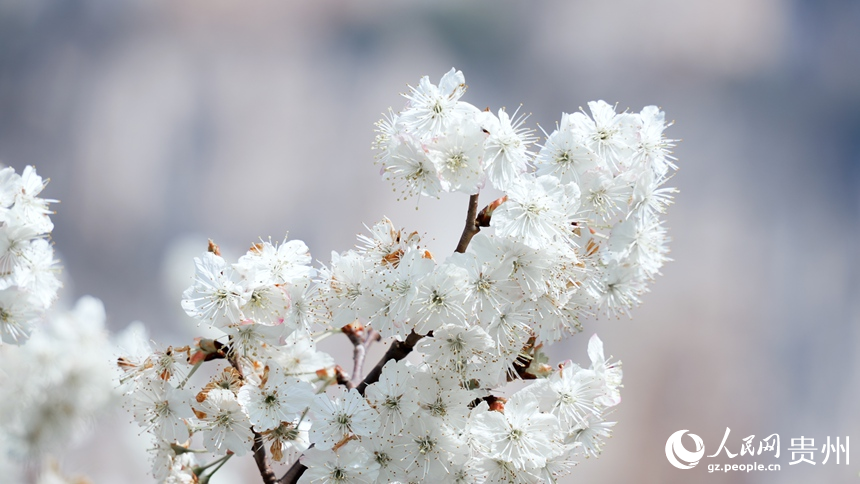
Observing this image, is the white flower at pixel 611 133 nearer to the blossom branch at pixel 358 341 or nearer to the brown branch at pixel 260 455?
the blossom branch at pixel 358 341

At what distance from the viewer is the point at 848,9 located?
10.5 feet

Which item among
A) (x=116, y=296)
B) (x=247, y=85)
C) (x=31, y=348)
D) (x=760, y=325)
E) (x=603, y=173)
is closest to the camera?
(x=603, y=173)

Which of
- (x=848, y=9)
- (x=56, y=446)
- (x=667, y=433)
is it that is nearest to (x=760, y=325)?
(x=667, y=433)

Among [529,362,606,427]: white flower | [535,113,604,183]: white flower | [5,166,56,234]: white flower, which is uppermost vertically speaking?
[535,113,604,183]: white flower

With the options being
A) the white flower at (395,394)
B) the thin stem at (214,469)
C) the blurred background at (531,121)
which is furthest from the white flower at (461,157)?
the blurred background at (531,121)

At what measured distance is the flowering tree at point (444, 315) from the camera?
84cm

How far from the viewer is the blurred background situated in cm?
278

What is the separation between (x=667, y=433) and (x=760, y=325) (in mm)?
594

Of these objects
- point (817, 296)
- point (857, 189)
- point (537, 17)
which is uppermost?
point (537, 17)

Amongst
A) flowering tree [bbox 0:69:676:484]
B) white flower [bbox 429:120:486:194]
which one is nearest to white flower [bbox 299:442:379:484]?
flowering tree [bbox 0:69:676:484]

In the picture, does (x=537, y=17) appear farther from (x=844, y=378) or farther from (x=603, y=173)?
(x=603, y=173)

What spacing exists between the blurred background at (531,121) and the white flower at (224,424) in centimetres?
175

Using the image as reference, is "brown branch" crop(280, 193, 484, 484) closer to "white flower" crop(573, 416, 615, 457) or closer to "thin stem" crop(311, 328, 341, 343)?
"thin stem" crop(311, 328, 341, 343)

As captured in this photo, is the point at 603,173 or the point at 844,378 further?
the point at 844,378
